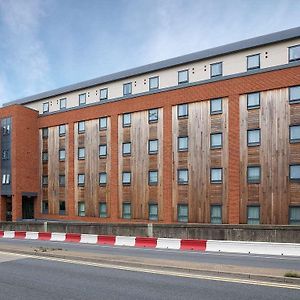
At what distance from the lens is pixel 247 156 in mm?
25859

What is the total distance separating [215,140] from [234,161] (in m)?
2.44

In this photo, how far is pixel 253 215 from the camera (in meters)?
25.5

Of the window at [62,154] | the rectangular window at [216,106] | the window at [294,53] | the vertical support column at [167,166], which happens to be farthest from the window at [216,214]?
the window at [62,154]

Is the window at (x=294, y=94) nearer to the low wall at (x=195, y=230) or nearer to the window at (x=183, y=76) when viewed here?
the window at (x=183, y=76)

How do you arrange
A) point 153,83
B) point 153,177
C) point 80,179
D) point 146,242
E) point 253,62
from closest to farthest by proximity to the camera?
1. point 146,242
2. point 253,62
3. point 153,177
4. point 153,83
5. point 80,179

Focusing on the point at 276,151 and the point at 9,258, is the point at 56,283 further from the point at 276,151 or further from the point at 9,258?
the point at 276,151

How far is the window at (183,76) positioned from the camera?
1157 inches

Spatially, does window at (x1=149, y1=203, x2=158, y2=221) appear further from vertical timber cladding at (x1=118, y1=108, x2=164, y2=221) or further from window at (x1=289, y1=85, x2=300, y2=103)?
window at (x1=289, y1=85, x2=300, y2=103)

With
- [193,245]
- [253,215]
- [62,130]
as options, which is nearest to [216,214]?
[253,215]

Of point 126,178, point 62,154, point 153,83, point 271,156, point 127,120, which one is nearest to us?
point 271,156

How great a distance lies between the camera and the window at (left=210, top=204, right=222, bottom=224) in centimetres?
2694

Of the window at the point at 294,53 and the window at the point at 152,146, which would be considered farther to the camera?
the window at the point at 152,146

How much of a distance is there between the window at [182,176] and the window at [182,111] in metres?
4.85

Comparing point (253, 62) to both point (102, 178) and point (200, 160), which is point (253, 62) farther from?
point (102, 178)
